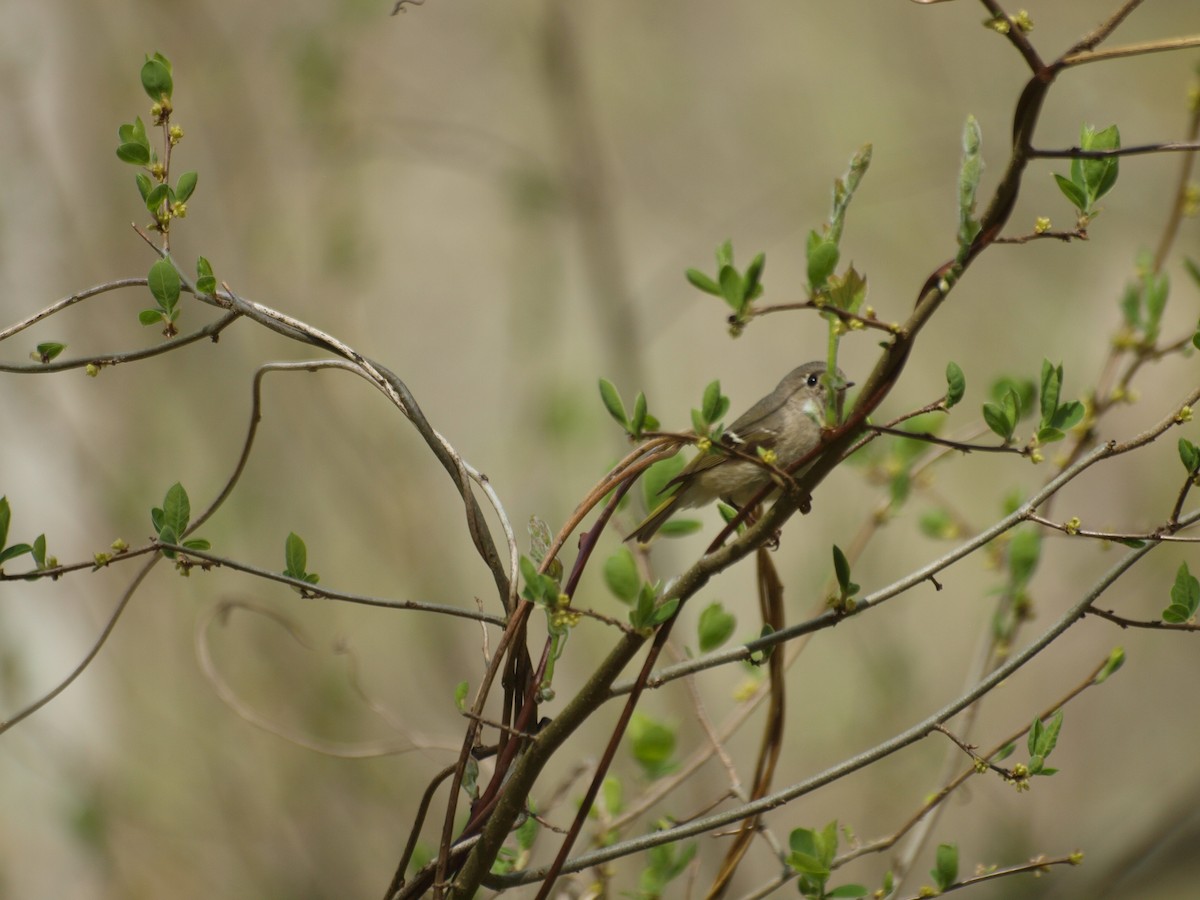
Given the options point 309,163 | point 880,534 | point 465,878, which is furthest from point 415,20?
point 465,878

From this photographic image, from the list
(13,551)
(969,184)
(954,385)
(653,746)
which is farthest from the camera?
(653,746)

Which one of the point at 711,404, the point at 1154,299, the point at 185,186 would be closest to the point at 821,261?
the point at 711,404

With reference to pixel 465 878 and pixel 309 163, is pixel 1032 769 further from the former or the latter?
pixel 309 163

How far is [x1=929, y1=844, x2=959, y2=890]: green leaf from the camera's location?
129cm

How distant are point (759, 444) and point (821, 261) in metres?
1.03

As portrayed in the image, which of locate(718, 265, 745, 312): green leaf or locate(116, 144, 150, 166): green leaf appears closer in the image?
locate(718, 265, 745, 312): green leaf

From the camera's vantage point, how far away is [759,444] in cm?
196

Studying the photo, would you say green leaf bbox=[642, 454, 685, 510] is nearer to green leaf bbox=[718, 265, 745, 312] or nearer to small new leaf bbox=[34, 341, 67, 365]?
green leaf bbox=[718, 265, 745, 312]

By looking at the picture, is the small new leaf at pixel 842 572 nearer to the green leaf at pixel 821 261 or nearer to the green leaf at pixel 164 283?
the green leaf at pixel 821 261

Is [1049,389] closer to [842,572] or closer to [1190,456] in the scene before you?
[1190,456]

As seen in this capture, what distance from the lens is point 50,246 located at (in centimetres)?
409

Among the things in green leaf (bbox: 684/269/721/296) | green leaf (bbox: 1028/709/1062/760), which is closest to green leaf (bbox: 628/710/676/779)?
green leaf (bbox: 1028/709/1062/760)

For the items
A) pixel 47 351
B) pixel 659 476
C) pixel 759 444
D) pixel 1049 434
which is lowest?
pixel 1049 434

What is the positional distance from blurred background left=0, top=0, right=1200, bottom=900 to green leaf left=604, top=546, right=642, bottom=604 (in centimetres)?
200
